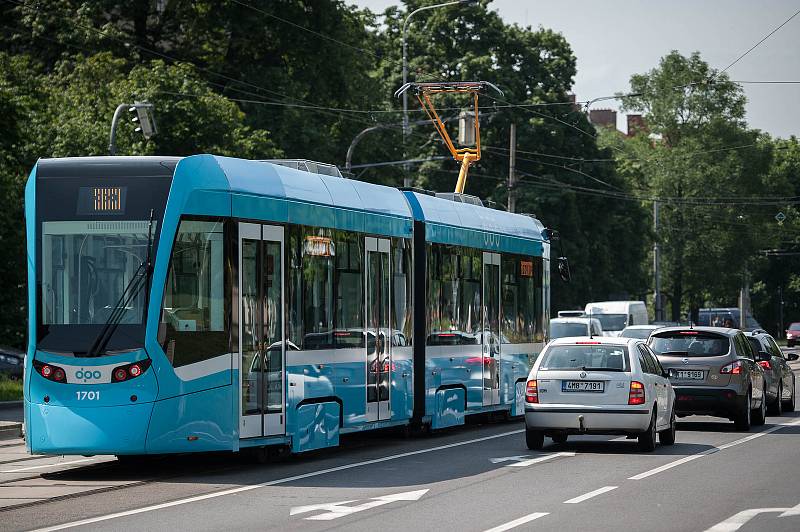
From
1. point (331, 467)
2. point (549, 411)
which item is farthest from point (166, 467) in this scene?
point (549, 411)

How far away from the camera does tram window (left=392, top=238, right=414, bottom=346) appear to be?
787 inches

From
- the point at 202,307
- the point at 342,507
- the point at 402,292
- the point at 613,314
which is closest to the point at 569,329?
the point at 613,314

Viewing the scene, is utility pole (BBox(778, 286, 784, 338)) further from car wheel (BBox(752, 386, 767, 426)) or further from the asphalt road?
the asphalt road

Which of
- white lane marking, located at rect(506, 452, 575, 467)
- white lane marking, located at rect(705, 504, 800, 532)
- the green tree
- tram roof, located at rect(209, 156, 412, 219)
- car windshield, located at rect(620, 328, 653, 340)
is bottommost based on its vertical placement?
white lane marking, located at rect(506, 452, 575, 467)

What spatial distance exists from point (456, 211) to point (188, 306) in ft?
26.7

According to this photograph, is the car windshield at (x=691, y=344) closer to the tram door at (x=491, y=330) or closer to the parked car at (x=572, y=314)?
the tram door at (x=491, y=330)

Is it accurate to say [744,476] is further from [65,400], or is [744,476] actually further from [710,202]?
[710,202]

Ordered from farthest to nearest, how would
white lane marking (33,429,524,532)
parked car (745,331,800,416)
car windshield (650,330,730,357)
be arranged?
parked car (745,331,800,416) → car windshield (650,330,730,357) → white lane marking (33,429,524,532)

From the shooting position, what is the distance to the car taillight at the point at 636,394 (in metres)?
18.7

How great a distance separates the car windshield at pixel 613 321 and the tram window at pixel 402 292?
36.6 metres

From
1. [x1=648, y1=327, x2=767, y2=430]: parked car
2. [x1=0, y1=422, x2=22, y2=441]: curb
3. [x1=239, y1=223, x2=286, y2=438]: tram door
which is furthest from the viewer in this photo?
[x1=648, y1=327, x2=767, y2=430]: parked car

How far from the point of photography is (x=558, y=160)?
67.9 metres

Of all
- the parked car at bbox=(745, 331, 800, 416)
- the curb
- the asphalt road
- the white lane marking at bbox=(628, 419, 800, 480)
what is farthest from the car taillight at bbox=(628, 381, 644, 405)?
the curb

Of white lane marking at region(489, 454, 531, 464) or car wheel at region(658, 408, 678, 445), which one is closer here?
white lane marking at region(489, 454, 531, 464)
